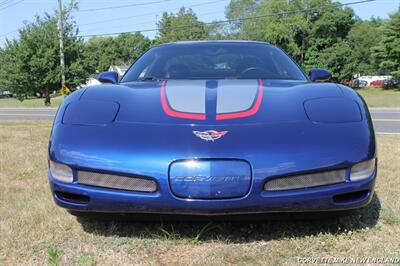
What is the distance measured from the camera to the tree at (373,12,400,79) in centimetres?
4694

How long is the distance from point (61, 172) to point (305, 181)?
1.28 m

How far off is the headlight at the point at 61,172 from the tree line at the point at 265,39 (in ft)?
77.2

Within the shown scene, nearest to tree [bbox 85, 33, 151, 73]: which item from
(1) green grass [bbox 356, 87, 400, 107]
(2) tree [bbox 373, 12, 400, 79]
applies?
(2) tree [bbox 373, 12, 400, 79]

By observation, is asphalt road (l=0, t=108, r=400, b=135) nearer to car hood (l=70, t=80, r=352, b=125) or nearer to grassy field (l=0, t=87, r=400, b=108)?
grassy field (l=0, t=87, r=400, b=108)

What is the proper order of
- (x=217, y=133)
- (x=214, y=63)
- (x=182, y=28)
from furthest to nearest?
(x=182, y=28)
(x=214, y=63)
(x=217, y=133)

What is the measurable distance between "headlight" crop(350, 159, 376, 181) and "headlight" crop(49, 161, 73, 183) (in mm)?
1470

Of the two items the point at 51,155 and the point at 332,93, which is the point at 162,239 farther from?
the point at 332,93

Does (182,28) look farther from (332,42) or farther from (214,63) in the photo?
(214,63)

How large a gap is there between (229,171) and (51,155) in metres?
1.01

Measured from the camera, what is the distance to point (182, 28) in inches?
2842

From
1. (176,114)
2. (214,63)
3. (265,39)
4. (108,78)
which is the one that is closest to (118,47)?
(265,39)

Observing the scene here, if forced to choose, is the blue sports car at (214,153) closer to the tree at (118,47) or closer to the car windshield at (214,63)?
the car windshield at (214,63)

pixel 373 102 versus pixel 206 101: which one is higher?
pixel 206 101

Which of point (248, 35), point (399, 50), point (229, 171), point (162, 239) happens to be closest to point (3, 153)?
point (162, 239)
